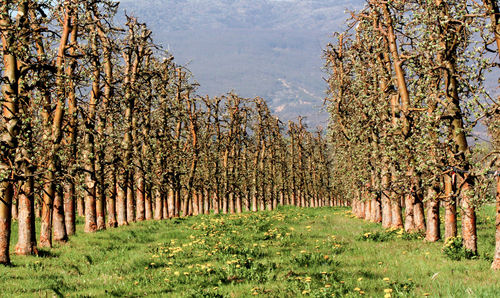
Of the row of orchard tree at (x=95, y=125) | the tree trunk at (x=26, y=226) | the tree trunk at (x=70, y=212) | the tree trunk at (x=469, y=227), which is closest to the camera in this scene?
the tree trunk at (x=469, y=227)

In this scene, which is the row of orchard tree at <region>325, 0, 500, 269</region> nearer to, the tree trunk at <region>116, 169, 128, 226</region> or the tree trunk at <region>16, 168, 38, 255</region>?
the tree trunk at <region>16, 168, 38, 255</region>

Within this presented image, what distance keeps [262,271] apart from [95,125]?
1776 cm

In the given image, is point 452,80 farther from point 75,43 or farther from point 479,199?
point 75,43

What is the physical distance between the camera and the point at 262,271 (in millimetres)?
12039

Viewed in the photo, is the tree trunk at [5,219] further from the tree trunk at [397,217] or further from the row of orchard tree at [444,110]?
the tree trunk at [397,217]

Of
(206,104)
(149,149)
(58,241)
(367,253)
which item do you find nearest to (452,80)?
(367,253)

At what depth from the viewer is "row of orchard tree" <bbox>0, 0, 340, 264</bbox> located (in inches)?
556

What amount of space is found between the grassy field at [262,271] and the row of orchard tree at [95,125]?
250 cm

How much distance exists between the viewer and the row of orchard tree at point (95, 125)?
14.1 metres

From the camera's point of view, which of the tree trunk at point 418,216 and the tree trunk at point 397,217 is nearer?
the tree trunk at point 418,216

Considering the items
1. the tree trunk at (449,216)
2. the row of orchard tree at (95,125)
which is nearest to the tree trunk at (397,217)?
the tree trunk at (449,216)

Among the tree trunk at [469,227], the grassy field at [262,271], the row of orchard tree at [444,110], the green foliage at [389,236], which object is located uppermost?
the row of orchard tree at [444,110]

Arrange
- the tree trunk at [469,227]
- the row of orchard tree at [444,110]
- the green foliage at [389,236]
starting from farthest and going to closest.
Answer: the green foliage at [389,236] < the tree trunk at [469,227] < the row of orchard tree at [444,110]

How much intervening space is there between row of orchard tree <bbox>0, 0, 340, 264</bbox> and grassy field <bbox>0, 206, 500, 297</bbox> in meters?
2.50
